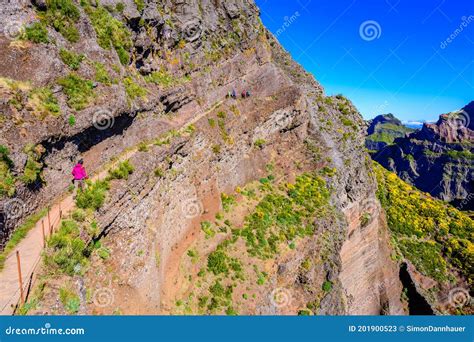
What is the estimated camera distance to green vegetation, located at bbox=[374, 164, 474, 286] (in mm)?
55378

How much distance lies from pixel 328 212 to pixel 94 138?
24.0 meters

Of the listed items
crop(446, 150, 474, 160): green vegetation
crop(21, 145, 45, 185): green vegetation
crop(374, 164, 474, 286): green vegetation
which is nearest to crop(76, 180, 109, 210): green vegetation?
crop(21, 145, 45, 185): green vegetation

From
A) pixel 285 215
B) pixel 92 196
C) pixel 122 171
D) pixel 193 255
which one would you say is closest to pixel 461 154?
pixel 285 215

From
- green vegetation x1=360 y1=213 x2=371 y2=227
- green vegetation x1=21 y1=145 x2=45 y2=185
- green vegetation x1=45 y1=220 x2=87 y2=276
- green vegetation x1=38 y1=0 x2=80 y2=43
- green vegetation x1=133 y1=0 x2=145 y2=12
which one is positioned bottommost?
green vegetation x1=45 y1=220 x2=87 y2=276

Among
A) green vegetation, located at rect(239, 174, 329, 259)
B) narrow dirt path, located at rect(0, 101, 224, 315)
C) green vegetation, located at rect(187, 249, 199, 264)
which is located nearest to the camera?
narrow dirt path, located at rect(0, 101, 224, 315)

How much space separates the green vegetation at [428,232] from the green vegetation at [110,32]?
49013 millimetres

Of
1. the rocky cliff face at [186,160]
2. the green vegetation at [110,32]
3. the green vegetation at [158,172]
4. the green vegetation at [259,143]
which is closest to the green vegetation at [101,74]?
the rocky cliff face at [186,160]

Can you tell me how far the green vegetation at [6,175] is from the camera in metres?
13.8

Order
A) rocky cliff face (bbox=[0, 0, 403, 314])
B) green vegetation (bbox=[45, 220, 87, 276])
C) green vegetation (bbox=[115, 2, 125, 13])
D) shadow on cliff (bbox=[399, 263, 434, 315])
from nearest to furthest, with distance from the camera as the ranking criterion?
green vegetation (bbox=[45, 220, 87, 276]) < rocky cliff face (bbox=[0, 0, 403, 314]) < green vegetation (bbox=[115, 2, 125, 13]) < shadow on cliff (bbox=[399, 263, 434, 315])

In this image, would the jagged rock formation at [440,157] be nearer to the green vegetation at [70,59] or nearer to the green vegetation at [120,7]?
the green vegetation at [120,7]

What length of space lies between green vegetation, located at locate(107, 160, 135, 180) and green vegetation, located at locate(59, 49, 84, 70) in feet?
20.6

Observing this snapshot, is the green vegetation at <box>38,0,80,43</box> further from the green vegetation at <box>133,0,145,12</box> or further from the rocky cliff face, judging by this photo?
the green vegetation at <box>133,0,145,12</box>

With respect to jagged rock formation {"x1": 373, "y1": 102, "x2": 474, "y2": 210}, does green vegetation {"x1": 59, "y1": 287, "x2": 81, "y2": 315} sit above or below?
below

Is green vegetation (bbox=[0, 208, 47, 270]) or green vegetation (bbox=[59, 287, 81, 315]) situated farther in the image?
green vegetation (bbox=[0, 208, 47, 270])
